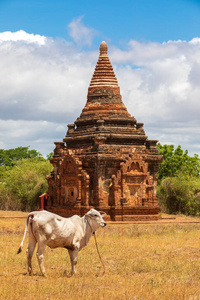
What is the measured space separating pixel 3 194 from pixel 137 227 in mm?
24725

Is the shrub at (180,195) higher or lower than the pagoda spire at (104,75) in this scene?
lower

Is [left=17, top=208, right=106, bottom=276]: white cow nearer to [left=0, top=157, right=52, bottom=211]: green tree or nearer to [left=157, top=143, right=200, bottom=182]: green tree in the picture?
[left=0, top=157, right=52, bottom=211]: green tree

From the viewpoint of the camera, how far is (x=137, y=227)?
27906 millimetres

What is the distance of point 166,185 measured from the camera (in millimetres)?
45531

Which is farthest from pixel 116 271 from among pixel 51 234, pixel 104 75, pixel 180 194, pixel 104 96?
pixel 180 194

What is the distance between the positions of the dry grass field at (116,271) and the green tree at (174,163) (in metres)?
27.1

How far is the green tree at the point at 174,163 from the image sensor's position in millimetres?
50938

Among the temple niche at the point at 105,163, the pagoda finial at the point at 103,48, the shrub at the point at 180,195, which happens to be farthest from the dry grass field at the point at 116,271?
the shrub at the point at 180,195

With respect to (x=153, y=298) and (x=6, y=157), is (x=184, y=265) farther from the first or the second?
(x=6, y=157)

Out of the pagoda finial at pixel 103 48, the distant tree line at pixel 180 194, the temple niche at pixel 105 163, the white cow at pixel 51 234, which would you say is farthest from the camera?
the distant tree line at pixel 180 194

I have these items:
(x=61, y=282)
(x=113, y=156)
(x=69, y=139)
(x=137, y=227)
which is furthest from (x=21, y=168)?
(x=61, y=282)

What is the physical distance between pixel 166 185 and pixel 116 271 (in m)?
30.7

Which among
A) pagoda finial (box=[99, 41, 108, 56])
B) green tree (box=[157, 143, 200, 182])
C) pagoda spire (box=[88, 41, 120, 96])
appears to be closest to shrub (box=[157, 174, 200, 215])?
green tree (box=[157, 143, 200, 182])

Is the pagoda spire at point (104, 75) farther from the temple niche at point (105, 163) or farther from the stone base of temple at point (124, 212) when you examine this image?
the stone base of temple at point (124, 212)
